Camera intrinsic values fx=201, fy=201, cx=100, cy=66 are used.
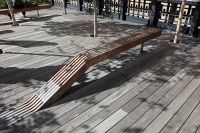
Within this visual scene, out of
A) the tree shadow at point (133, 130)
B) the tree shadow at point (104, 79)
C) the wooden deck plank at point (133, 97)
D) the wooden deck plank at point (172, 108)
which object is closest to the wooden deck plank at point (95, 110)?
the wooden deck plank at point (133, 97)

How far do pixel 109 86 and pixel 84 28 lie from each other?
657 centimetres

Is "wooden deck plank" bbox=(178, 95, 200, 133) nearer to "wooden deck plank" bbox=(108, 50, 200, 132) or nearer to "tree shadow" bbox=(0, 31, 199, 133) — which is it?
"tree shadow" bbox=(0, 31, 199, 133)

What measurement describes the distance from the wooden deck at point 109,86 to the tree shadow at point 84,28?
56 centimetres

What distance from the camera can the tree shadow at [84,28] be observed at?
424 inches

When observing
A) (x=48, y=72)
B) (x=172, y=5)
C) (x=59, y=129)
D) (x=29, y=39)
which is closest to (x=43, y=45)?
(x=29, y=39)

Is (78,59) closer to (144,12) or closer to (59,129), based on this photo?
(59,129)

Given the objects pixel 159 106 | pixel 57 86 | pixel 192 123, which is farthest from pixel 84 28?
pixel 192 123

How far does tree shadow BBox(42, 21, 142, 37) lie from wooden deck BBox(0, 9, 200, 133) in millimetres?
Answer: 561

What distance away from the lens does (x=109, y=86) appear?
594cm

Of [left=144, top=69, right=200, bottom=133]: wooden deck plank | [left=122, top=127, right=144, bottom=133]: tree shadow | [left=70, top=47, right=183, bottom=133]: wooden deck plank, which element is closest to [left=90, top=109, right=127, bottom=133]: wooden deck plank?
[left=70, top=47, right=183, bottom=133]: wooden deck plank

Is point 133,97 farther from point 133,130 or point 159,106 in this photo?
point 133,130

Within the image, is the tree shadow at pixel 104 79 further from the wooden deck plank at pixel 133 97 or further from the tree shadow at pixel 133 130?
the wooden deck plank at pixel 133 97

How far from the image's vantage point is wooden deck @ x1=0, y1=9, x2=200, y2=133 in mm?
4535

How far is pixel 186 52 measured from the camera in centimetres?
844
